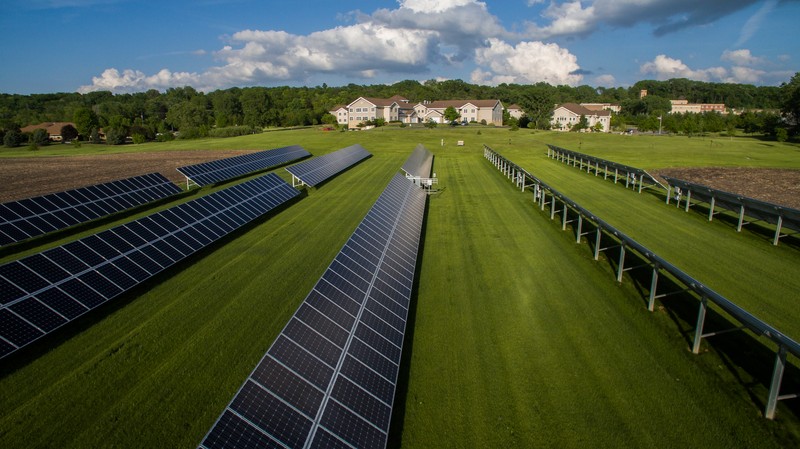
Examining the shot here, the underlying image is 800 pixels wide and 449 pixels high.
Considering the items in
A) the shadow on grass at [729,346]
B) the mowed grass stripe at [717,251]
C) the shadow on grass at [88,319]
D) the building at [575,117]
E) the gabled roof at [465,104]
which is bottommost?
the shadow on grass at [88,319]

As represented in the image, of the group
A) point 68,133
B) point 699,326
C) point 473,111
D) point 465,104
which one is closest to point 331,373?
point 699,326

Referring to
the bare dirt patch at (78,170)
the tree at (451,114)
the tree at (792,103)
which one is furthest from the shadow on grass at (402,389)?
the tree at (451,114)

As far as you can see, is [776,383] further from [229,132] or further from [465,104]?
[465,104]

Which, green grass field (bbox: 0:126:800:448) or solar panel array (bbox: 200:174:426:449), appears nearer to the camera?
solar panel array (bbox: 200:174:426:449)

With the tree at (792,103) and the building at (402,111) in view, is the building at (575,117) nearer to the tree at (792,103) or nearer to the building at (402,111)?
the building at (402,111)

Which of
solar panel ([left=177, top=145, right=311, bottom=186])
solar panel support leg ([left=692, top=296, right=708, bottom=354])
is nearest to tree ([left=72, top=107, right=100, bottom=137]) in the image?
solar panel ([left=177, top=145, right=311, bottom=186])

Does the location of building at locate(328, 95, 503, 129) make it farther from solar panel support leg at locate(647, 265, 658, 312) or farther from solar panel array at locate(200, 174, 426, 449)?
solar panel array at locate(200, 174, 426, 449)
